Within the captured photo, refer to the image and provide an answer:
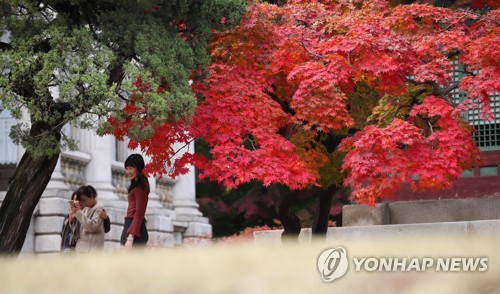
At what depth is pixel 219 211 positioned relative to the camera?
40219mm

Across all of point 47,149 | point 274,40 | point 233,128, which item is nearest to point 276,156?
Result: point 233,128

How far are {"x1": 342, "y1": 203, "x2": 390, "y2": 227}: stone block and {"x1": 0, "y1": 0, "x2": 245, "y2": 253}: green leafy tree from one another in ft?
18.3

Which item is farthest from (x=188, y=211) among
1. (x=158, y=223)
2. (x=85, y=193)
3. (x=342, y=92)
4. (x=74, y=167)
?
(x=85, y=193)

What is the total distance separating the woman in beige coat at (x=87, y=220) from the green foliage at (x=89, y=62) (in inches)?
85.9

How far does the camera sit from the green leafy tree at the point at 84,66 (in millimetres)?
15172

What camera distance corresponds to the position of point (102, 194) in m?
26.2

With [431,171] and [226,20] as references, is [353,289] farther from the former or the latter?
[226,20]

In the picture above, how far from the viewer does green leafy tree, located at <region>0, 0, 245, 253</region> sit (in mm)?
15172

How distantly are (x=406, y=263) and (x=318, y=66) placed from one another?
11056 millimetres

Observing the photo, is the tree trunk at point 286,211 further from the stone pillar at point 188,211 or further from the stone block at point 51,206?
the stone pillar at point 188,211

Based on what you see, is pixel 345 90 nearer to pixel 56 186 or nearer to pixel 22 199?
pixel 22 199

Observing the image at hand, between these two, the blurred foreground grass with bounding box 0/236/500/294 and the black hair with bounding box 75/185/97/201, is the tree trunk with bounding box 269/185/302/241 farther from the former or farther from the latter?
the blurred foreground grass with bounding box 0/236/500/294

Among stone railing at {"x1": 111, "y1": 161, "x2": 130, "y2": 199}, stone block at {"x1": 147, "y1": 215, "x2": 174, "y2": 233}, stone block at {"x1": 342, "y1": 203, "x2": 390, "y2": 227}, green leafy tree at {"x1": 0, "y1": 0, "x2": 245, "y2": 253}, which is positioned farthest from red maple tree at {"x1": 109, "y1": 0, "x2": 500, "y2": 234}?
stone block at {"x1": 147, "y1": 215, "x2": 174, "y2": 233}

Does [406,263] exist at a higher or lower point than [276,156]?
lower
